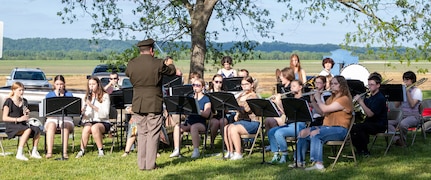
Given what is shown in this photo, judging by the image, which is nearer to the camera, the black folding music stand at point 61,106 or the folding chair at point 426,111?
the black folding music stand at point 61,106

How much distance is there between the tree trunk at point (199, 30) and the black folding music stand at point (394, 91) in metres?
6.39

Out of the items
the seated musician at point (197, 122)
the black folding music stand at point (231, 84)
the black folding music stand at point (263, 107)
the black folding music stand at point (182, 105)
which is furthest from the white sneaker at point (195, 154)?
the black folding music stand at point (231, 84)

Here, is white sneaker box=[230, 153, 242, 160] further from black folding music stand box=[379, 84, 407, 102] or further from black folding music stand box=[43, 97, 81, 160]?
black folding music stand box=[379, 84, 407, 102]

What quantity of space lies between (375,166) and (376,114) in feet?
3.50

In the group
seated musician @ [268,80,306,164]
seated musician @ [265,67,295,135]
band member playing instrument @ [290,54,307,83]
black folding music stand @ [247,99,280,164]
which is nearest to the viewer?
black folding music stand @ [247,99,280,164]

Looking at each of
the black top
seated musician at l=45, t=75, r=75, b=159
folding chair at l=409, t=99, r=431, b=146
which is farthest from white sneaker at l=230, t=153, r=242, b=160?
folding chair at l=409, t=99, r=431, b=146

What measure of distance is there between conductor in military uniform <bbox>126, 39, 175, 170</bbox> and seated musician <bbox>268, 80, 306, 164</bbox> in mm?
1750

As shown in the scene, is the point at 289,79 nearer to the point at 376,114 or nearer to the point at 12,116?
the point at 376,114

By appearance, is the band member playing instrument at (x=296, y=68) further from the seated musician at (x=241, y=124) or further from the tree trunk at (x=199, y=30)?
the tree trunk at (x=199, y=30)

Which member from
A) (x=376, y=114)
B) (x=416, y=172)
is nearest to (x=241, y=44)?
(x=376, y=114)

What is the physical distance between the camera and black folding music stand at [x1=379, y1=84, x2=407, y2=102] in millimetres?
12508

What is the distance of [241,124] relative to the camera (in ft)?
38.4

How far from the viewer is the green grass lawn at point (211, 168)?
995 cm

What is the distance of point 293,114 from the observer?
409 inches
